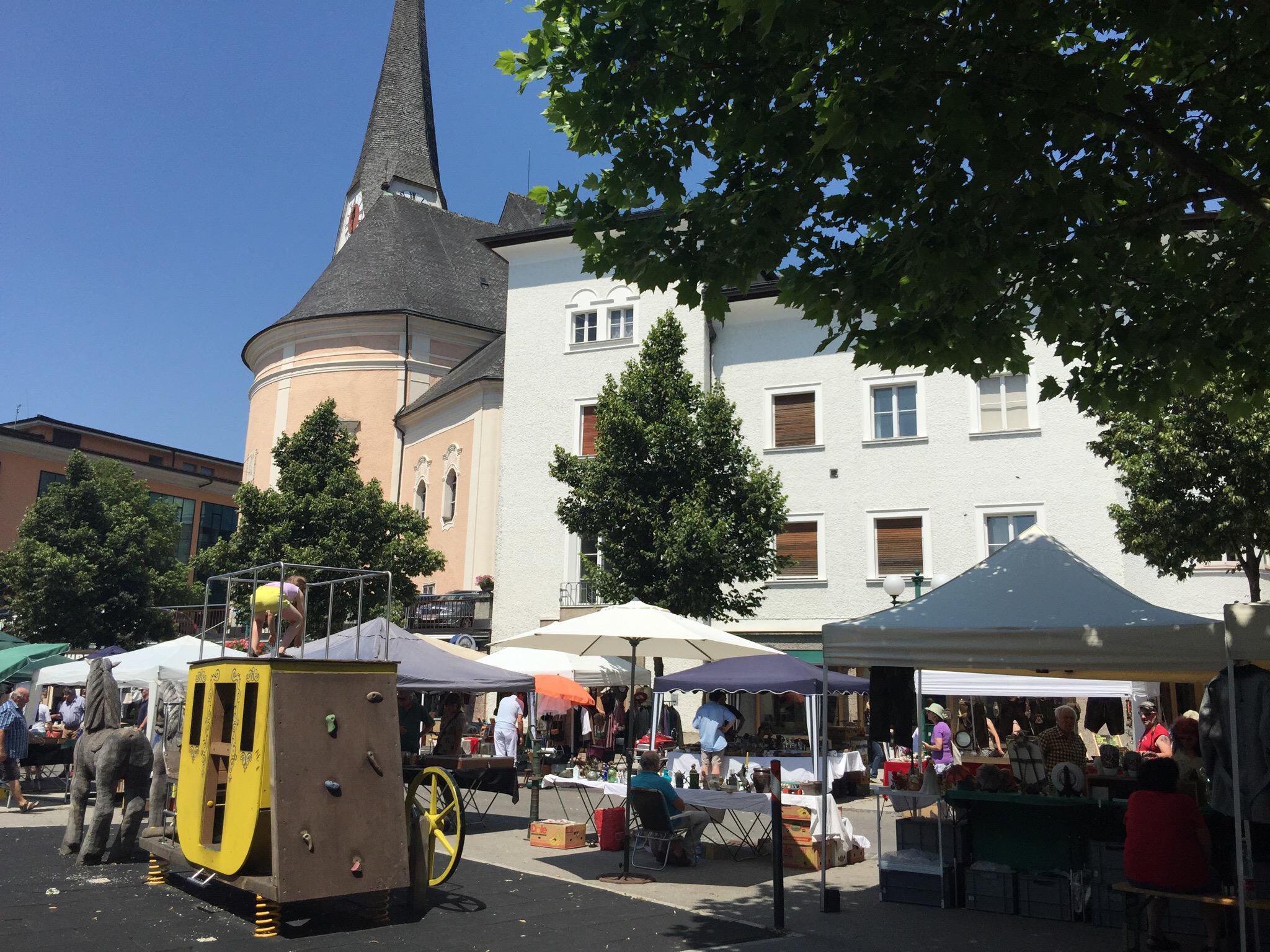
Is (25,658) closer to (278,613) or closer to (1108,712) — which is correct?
(278,613)

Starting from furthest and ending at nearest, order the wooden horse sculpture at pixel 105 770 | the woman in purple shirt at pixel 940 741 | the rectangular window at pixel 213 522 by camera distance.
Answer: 1. the rectangular window at pixel 213 522
2. the woman in purple shirt at pixel 940 741
3. the wooden horse sculpture at pixel 105 770

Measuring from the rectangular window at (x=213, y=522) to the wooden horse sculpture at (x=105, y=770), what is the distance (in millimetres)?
53576

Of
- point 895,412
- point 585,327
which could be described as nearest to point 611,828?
point 895,412

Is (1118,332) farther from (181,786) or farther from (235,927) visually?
(181,786)

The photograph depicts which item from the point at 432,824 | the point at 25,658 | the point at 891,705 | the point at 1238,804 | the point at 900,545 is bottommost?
the point at 432,824

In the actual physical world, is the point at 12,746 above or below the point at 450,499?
below

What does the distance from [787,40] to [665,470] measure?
16.5 meters

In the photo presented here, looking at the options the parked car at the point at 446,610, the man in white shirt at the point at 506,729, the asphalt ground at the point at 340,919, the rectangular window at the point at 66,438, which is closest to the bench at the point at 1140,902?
the asphalt ground at the point at 340,919

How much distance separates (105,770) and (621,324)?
2222cm

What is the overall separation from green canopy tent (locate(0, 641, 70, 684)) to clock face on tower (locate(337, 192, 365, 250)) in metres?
38.9

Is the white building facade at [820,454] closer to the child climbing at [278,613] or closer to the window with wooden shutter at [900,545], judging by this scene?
the window with wooden shutter at [900,545]

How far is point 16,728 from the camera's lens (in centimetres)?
1645

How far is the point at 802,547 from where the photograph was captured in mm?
28453

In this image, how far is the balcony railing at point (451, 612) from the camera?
3241 cm
